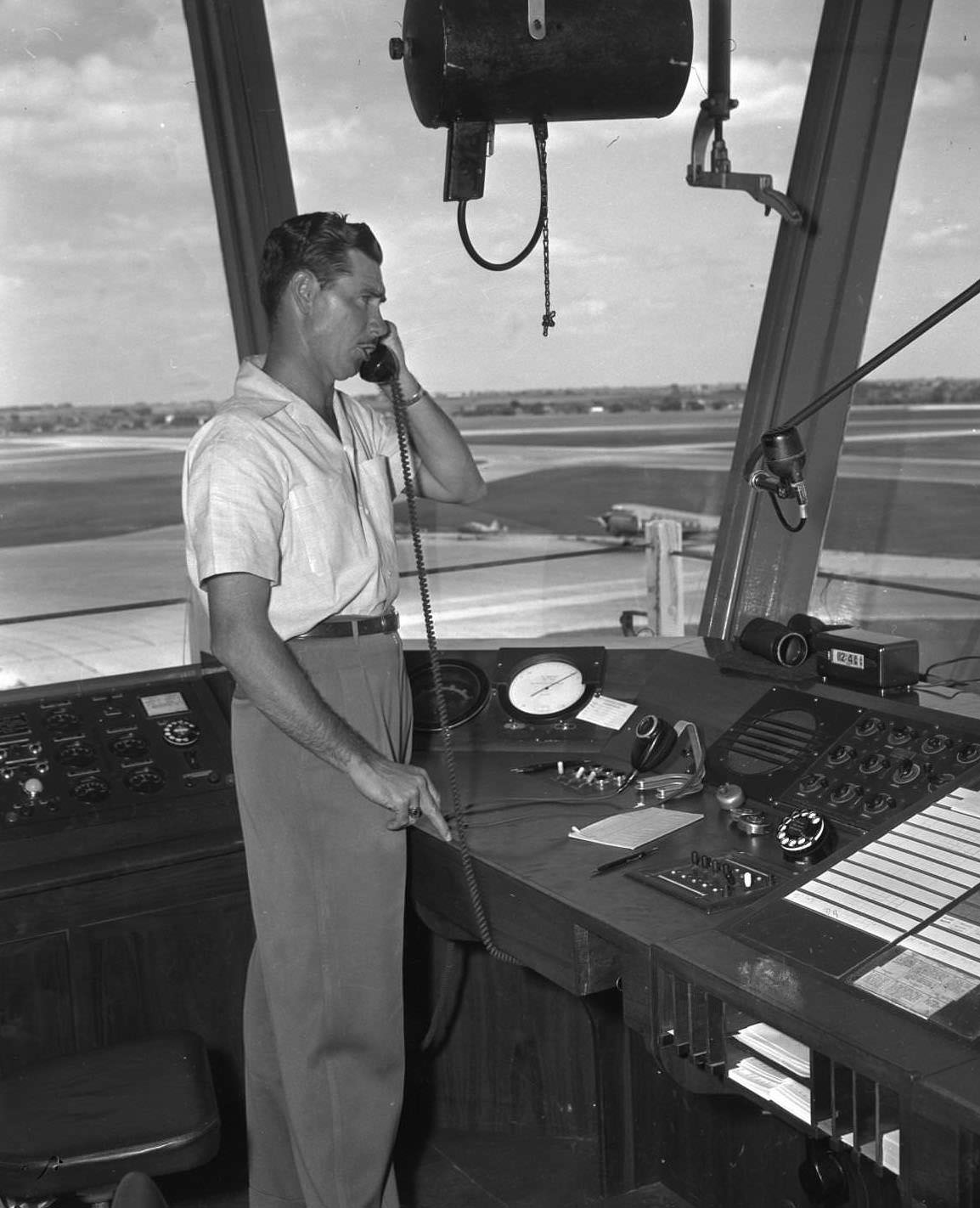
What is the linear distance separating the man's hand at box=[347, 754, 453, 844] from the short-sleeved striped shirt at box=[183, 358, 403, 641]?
25cm

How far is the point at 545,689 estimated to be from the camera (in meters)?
2.71

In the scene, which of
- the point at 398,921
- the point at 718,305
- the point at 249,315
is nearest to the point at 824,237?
the point at 718,305

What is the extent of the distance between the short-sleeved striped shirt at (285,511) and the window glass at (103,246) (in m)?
1.16

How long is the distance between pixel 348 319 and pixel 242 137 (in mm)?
1088

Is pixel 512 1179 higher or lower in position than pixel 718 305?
lower

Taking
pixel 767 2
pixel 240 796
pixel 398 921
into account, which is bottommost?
pixel 398 921

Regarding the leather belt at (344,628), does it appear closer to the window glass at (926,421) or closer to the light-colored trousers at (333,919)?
the light-colored trousers at (333,919)

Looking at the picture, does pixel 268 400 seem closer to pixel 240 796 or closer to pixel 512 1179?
pixel 240 796

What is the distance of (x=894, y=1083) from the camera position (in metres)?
1.29

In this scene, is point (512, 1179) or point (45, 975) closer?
point (45, 975)

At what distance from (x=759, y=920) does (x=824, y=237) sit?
1.78 m

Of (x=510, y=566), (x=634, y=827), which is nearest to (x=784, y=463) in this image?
(x=634, y=827)

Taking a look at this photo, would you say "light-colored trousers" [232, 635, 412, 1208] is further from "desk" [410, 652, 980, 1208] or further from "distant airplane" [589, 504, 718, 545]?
"distant airplane" [589, 504, 718, 545]

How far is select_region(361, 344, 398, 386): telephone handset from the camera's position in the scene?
2230 mm
